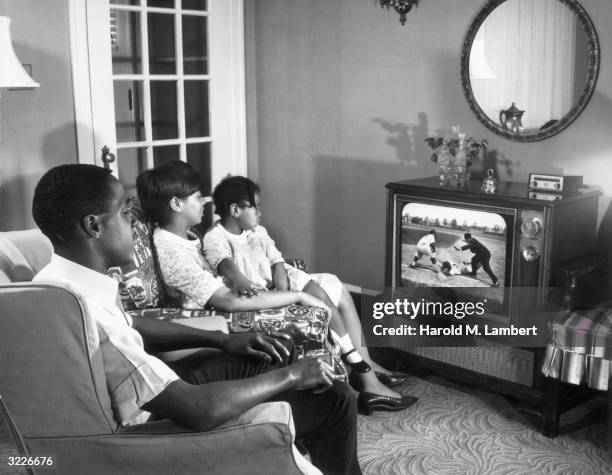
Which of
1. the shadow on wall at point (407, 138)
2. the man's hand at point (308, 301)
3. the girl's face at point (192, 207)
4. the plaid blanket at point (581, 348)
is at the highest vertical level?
the shadow on wall at point (407, 138)

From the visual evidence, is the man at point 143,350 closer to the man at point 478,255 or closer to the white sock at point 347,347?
the white sock at point 347,347

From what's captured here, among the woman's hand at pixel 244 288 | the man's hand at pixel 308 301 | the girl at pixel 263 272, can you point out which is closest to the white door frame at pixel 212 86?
the girl at pixel 263 272

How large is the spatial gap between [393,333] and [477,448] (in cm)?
81

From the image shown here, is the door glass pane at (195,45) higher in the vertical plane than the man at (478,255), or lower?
higher

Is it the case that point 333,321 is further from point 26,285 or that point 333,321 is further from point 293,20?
point 293,20

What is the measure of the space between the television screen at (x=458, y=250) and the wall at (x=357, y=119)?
1.68ft

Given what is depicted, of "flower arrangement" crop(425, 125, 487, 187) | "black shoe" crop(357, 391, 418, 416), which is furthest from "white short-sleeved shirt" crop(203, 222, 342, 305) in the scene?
"flower arrangement" crop(425, 125, 487, 187)

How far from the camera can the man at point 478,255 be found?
289 centimetres

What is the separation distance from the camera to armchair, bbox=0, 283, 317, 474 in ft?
4.46

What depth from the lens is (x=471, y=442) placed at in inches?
104

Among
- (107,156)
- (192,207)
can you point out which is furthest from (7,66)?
(107,156)

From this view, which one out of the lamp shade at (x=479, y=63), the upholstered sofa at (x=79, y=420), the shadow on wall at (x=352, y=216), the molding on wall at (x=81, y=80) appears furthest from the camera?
the shadow on wall at (x=352, y=216)

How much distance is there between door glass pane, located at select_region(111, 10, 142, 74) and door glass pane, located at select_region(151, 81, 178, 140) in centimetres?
32

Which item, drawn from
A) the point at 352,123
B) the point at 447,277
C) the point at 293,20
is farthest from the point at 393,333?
the point at 293,20
